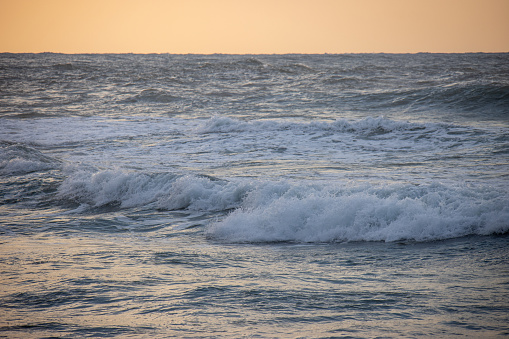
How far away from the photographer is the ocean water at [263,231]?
3.24m

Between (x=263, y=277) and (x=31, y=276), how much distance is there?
204 cm

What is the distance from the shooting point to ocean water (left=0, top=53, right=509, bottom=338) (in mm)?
3238

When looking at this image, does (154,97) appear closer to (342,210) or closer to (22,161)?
(22,161)

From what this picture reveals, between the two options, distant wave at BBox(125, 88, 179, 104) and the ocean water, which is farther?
distant wave at BBox(125, 88, 179, 104)

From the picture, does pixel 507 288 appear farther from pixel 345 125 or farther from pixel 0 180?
pixel 345 125

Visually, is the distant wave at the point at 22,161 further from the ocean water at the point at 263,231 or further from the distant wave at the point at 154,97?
the distant wave at the point at 154,97

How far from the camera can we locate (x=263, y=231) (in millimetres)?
5777

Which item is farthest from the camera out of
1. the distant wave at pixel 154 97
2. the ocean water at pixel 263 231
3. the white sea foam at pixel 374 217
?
the distant wave at pixel 154 97

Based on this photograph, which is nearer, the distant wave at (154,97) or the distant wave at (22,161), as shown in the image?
the distant wave at (22,161)

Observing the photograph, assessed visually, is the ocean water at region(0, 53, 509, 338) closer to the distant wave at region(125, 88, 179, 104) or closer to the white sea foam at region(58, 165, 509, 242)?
Result: the white sea foam at region(58, 165, 509, 242)

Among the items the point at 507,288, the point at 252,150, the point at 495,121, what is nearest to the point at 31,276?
the point at 507,288

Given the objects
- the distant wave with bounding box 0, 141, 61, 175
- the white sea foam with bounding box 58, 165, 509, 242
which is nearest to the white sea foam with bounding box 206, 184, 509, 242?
the white sea foam with bounding box 58, 165, 509, 242

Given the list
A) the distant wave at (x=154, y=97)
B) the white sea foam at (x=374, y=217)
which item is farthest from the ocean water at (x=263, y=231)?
the distant wave at (x=154, y=97)

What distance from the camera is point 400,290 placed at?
3.66m
